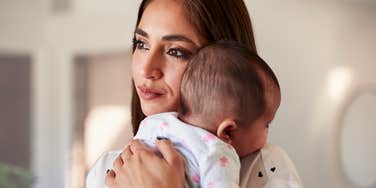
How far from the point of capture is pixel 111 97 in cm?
261

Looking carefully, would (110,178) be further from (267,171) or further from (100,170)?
(267,171)

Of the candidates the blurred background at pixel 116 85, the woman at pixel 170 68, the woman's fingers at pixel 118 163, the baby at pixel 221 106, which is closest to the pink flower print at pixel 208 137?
the baby at pixel 221 106

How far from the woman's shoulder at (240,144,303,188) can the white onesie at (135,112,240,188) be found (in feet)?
Answer: 0.43

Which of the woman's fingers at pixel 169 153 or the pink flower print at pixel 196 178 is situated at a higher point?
the woman's fingers at pixel 169 153

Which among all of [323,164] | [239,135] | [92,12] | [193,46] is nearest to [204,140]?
[239,135]

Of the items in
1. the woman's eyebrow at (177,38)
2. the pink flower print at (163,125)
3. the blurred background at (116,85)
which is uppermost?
the woman's eyebrow at (177,38)

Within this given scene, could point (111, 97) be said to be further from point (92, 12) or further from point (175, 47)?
point (175, 47)

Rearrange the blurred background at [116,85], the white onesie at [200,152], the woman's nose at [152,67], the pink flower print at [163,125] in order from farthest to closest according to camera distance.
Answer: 1. the blurred background at [116,85]
2. the woman's nose at [152,67]
3. the pink flower print at [163,125]
4. the white onesie at [200,152]

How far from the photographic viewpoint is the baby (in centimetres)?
92

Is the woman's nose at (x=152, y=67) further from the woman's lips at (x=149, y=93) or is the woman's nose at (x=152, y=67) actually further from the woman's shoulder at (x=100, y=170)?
the woman's shoulder at (x=100, y=170)

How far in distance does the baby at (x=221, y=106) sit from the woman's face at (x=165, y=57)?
12cm

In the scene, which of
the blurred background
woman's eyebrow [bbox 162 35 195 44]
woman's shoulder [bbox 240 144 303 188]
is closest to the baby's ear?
woman's shoulder [bbox 240 144 303 188]

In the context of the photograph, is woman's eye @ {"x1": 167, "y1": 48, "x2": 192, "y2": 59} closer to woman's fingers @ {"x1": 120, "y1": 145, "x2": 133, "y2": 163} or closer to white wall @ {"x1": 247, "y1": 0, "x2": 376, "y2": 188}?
woman's fingers @ {"x1": 120, "y1": 145, "x2": 133, "y2": 163}

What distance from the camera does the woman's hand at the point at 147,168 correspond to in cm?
93
